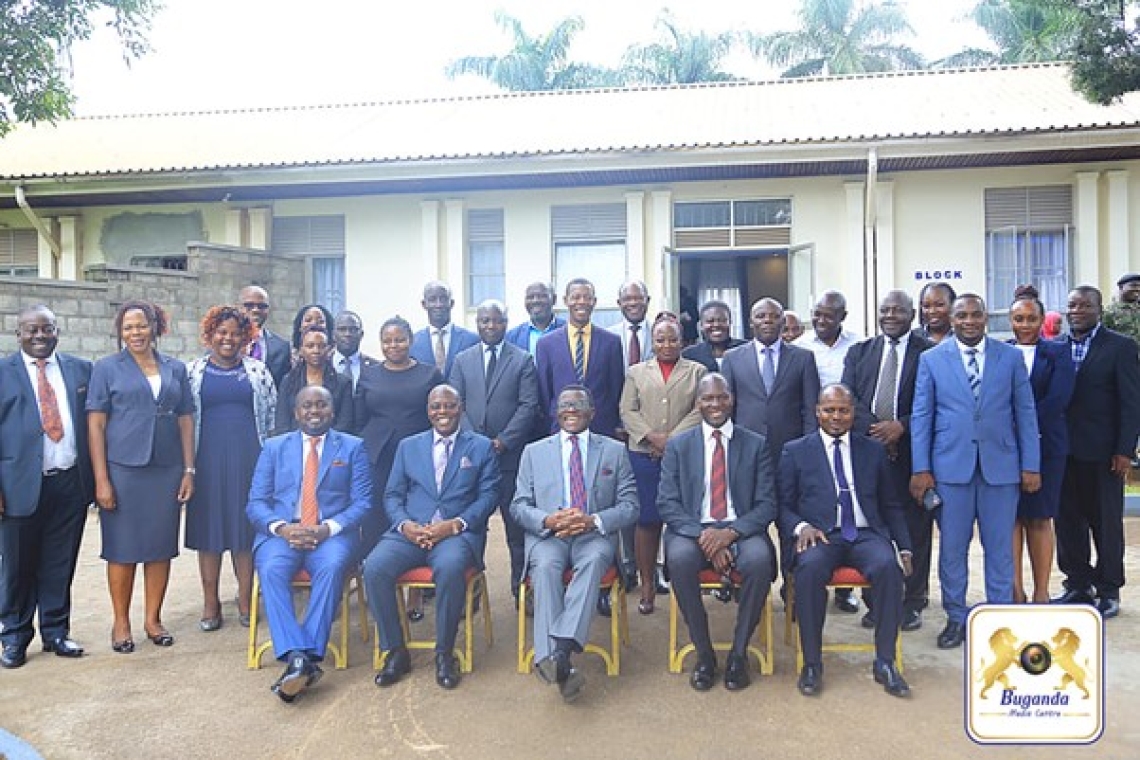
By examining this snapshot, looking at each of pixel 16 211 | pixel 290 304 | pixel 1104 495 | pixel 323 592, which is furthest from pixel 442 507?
pixel 16 211

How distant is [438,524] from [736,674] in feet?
5.32

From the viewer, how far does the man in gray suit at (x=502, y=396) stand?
209 inches

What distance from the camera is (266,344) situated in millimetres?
5738

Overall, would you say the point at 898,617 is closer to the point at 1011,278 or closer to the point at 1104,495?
the point at 1104,495

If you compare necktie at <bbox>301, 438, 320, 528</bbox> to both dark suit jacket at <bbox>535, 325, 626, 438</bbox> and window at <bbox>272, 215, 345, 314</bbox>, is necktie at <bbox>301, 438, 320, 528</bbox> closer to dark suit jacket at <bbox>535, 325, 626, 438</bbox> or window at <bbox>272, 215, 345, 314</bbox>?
dark suit jacket at <bbox>535, 325, 626, 438</bbox>

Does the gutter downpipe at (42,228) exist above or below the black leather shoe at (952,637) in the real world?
above

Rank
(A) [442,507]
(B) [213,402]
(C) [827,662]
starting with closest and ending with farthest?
(C) [827,662]
(A) [442,507]
(B) [213,402]

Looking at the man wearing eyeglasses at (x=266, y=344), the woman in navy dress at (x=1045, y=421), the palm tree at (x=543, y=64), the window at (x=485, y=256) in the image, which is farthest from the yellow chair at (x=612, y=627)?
the palm tree at (x=543, y=64)

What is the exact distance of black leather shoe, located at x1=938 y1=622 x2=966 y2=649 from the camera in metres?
4.55

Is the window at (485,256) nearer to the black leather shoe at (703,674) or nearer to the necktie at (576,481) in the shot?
the necktie at (576,481)

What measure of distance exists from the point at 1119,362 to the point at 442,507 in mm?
3863

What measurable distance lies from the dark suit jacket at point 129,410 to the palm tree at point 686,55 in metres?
23.3

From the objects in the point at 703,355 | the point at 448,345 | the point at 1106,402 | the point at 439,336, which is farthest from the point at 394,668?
the point at 1106,402

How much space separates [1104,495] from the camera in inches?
199
